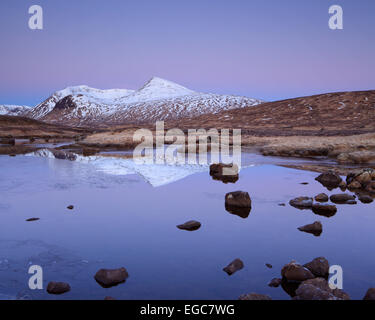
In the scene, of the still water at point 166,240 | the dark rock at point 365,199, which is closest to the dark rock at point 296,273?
the still water at point 166,240

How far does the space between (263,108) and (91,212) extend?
85.2 metres

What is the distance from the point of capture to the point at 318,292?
17.0 feet

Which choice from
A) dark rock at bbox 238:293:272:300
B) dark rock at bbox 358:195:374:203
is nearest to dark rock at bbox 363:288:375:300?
dark rock at bbox 238:293:272:300

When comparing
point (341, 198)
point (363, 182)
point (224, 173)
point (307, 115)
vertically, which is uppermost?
point (341, 198)

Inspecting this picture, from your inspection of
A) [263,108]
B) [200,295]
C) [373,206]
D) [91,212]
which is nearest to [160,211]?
[91,212]

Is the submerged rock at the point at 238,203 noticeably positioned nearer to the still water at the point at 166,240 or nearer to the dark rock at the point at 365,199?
the still water at the point at 166,240

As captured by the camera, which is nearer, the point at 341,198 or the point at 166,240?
the point at 166,240

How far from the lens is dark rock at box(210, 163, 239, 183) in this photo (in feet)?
54.6

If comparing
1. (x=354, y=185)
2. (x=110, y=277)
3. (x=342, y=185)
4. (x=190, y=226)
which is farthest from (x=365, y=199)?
(x=110, y=277)

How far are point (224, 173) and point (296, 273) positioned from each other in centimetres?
1167

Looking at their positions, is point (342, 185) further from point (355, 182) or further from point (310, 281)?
point (310, 281)

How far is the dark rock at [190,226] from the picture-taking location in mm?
8938

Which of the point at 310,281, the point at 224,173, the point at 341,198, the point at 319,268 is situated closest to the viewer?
the point at 310,281
